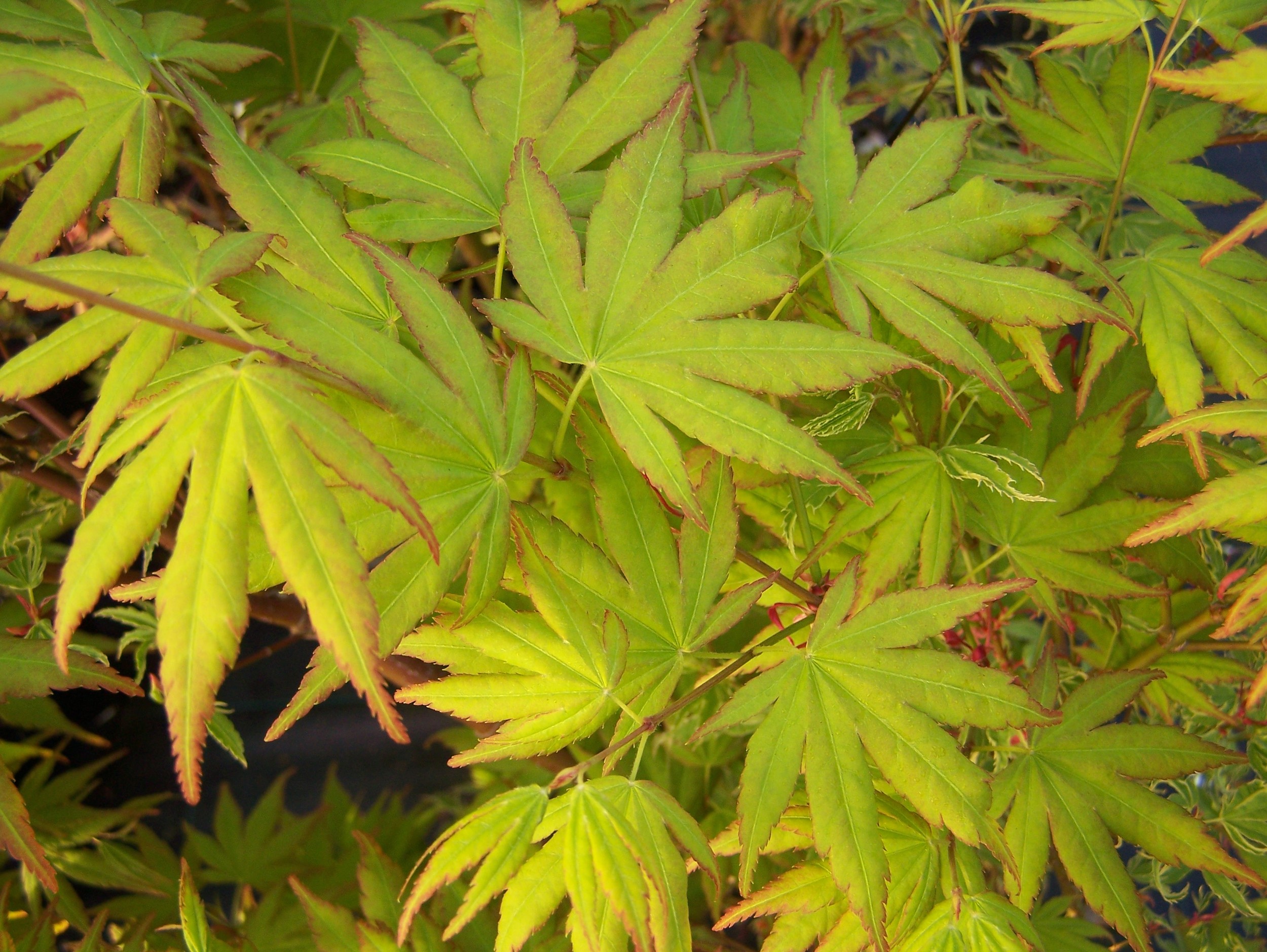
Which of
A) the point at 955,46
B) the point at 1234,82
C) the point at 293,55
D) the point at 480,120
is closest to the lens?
the point at 1234,82

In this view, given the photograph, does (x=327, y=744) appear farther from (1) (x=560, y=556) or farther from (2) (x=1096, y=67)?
(2) (x=1096, y=67)

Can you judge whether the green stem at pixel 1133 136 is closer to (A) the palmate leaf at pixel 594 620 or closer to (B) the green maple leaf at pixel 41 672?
(A) the palmate leaf at pixel 594 620

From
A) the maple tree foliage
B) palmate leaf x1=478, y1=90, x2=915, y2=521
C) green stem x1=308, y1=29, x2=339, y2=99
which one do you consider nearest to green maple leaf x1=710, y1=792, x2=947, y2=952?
the maple tree foliage

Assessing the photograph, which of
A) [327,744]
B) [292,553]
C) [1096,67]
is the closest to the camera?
[292,553]

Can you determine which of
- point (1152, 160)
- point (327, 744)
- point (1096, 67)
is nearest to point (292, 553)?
point (1152, 160)

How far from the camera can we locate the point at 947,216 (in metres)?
0.67

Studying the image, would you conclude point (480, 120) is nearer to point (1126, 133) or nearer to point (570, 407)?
point (570, 407)

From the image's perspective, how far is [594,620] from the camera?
0.64 metres

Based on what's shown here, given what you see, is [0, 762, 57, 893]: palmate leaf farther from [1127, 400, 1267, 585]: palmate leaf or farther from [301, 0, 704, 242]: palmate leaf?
[1127, 400, 1267, 585]: palmate leaf

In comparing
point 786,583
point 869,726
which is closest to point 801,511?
point 786,583

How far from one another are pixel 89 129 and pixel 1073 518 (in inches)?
34.0

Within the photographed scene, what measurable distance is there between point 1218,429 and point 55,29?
963 mm

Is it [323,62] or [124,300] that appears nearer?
[124,300]

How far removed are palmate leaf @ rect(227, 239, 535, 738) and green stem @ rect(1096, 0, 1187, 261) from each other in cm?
57
